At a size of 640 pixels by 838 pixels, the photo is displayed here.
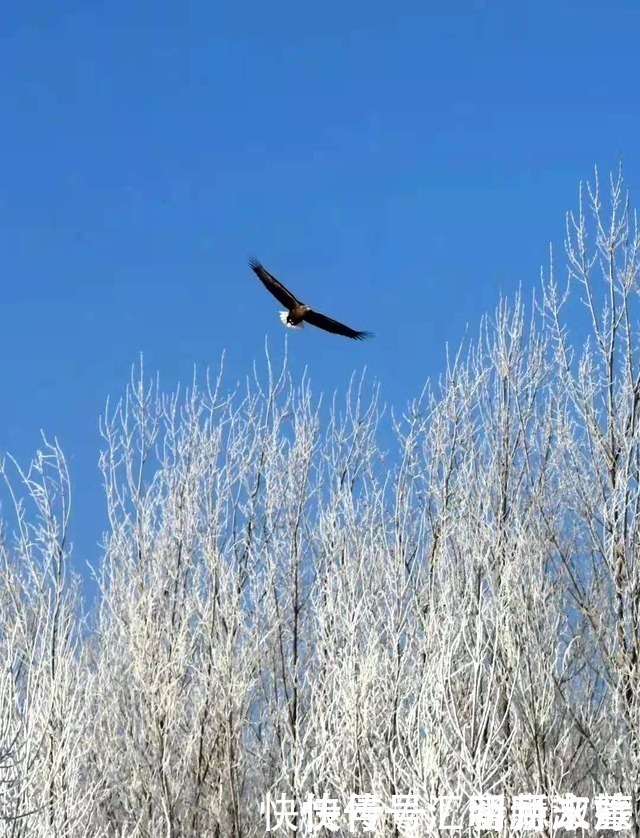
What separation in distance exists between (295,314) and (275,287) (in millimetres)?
290

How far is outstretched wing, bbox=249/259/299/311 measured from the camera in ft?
32.5

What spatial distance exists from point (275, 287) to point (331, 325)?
0.55 metres

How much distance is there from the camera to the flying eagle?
9867 millimetres

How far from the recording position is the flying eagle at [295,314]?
987 centimetres

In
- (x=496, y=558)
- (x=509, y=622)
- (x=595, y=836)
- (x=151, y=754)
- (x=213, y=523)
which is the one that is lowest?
(x=595, y=836)

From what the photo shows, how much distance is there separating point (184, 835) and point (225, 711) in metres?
1.10

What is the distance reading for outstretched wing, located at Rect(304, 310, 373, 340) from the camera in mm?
9969

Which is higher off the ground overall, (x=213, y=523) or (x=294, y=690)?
(x=213, y=523)

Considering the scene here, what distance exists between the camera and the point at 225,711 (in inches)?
439

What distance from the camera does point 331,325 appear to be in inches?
400

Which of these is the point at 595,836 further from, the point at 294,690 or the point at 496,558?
the point at 294,690

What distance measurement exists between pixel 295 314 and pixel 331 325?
39 centimetres

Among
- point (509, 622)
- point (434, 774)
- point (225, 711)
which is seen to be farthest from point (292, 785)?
point (434, 774)

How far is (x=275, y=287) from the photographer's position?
10.0 meters
